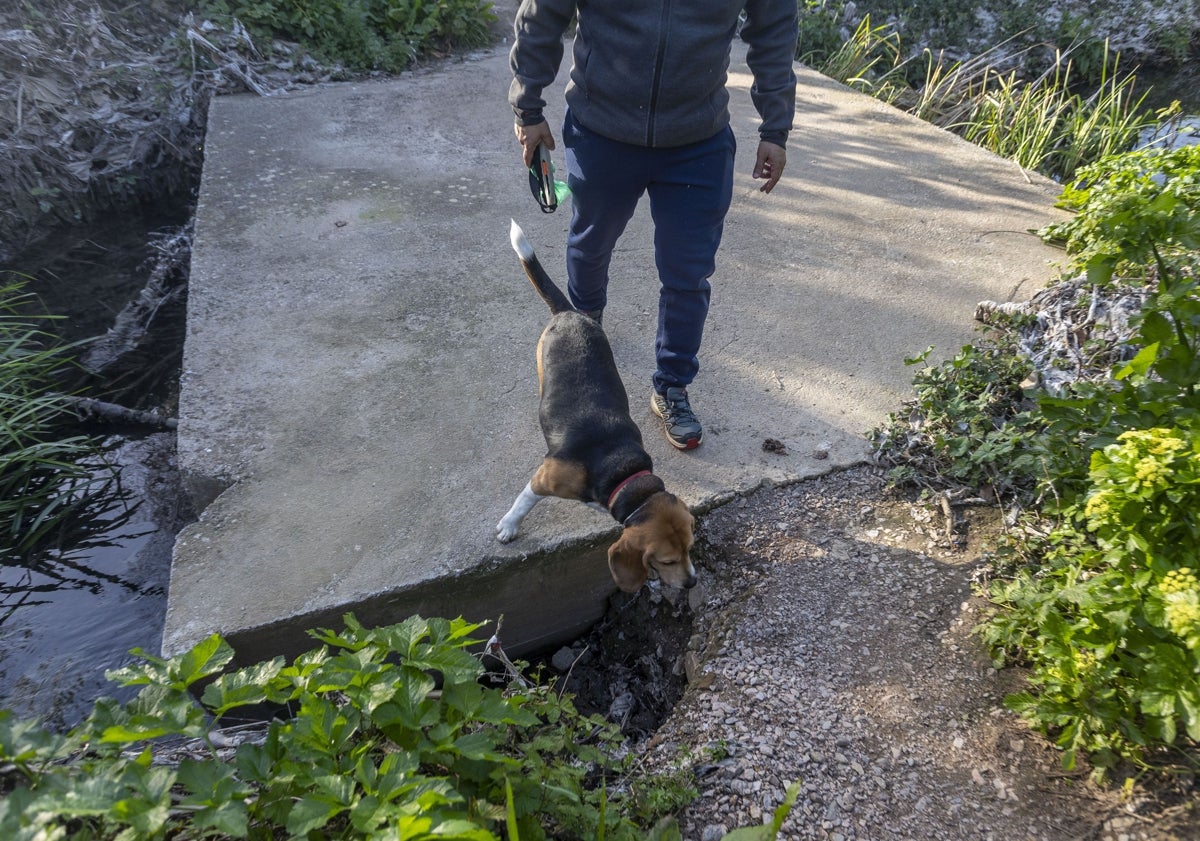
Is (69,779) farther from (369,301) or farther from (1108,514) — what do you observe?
(369,301)

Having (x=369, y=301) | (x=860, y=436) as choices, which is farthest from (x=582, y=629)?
(x=369, y=301)

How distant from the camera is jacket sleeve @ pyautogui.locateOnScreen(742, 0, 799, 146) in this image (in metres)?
2.71

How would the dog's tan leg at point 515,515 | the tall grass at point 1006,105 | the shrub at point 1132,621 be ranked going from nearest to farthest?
the shrub at point 1132,621, the dog's tan leg at point 515,515, the tall grass at point 1006,105

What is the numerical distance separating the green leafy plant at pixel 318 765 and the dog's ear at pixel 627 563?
26.0 inches

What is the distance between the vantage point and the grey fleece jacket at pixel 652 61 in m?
2.55

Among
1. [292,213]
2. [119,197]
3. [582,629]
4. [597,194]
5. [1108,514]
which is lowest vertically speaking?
[582,629]

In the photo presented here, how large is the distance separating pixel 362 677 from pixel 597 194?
6.27ft

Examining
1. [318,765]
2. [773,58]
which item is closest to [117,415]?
[318,765]

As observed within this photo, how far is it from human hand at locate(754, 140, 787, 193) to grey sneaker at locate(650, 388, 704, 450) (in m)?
0.86

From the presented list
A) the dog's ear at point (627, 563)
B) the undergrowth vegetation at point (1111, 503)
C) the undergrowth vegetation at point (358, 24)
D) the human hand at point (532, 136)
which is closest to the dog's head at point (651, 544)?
the dog's ear at point (627, 563)

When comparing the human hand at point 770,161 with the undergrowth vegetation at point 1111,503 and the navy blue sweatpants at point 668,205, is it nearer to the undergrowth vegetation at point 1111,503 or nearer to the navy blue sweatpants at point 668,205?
the navy blue sweatpants at point 668,205

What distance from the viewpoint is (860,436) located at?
321cm

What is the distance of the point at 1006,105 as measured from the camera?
574cm

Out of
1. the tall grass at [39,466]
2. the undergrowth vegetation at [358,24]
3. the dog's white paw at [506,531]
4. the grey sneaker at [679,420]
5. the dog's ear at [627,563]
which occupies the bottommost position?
the tall grass at [39,466]
